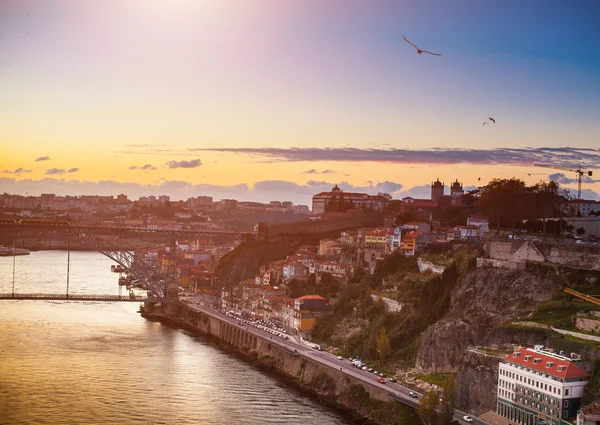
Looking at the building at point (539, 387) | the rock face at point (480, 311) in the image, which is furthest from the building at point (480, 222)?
the building at point (539, 387)

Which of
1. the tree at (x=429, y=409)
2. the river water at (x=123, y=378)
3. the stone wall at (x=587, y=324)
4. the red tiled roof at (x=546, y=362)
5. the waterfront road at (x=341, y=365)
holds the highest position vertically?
the stone wall at (x=587, y=324)

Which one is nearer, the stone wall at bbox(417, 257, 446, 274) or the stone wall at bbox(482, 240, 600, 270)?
the stone wall at bbox(482, 240, 600, 270)

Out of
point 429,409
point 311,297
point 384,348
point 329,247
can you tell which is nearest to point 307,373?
point 384,348

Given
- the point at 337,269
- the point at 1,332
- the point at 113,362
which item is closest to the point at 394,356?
the point at 113,362

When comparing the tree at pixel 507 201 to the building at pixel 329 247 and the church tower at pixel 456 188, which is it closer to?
the building at pixel 329 247

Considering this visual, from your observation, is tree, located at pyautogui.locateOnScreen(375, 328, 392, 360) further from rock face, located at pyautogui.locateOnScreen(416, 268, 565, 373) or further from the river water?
the river water

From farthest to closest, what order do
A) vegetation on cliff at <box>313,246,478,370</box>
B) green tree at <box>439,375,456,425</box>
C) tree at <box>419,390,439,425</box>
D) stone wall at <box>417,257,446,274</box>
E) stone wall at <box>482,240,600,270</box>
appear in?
stone wall at <box>417,257,446,274</box>, vegetation on cliff at <box>313,246,478,370</box>, stone wall at <box>482,240,600,270</box>, tree at <box>419,390,439,425</box>, green tree at <box>439,375,456,425</box>

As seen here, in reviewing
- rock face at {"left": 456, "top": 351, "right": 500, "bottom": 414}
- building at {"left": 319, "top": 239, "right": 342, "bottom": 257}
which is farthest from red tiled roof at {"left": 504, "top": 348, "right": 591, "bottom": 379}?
building at {"left": 319, "top": 239, "right": 342, "bottom": 257}
